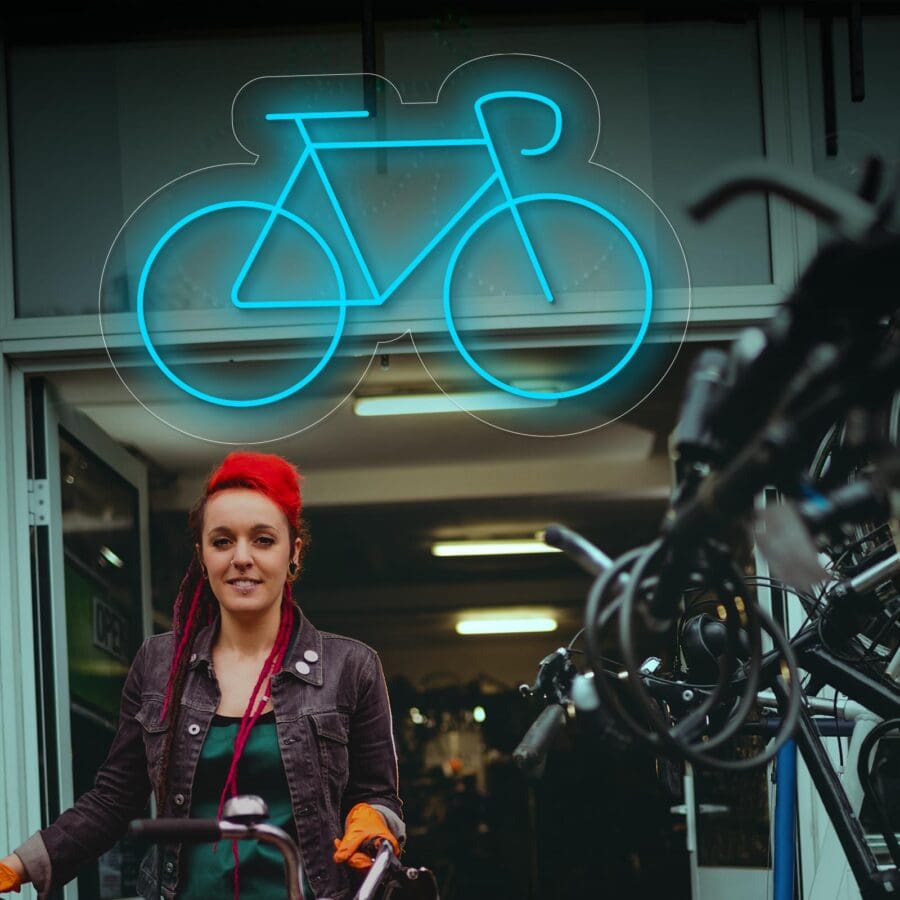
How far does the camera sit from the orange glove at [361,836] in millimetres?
2830

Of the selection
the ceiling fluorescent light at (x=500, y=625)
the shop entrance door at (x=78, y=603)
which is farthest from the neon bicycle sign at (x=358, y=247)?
the ceiling fluorescent light at (x=500, y=625)

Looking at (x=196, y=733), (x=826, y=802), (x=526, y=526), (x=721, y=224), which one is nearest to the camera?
(x=826, y=802)

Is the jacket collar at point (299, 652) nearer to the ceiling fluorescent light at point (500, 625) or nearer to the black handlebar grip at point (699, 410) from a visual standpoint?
the black handlebar grip at point (699, 410)

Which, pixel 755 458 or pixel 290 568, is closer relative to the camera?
pixel 755 458

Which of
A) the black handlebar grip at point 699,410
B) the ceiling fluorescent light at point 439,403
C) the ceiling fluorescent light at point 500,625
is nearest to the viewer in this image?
the black handlebar grip at point 699,410

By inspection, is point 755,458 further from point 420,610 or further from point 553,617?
point 420,610

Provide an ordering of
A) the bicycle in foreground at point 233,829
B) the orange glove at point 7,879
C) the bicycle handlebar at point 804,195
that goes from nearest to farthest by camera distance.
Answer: the bicycle handlebar at point 804,195
the bicycle in foreground at point 233,829
the orange glove at point 7,879

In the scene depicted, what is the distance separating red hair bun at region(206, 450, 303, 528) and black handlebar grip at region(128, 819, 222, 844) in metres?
1.21

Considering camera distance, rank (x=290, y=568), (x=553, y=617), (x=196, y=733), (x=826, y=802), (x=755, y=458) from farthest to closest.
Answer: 1. (x=553, y=617)
2. (x=290, y=568)
3. (x=196, y=733)
4. (x=826, y=802)
5. (x=755, y=458)

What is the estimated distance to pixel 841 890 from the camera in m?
3.54

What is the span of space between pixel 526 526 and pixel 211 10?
3.38 meters

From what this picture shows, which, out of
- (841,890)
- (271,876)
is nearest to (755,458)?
(271,876)

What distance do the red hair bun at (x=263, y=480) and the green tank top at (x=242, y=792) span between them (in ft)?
1.46

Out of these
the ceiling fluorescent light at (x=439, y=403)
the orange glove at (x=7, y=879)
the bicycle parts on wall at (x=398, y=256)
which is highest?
the bicycle parts on wall at (x=398, y=256)
